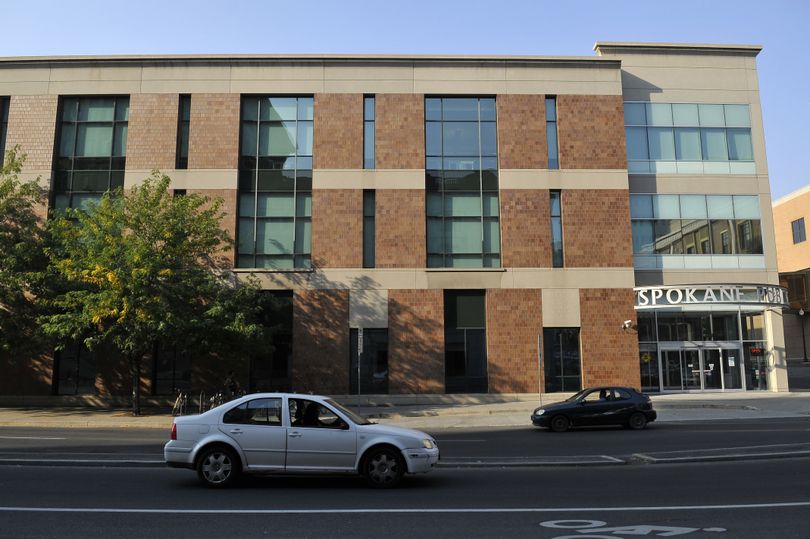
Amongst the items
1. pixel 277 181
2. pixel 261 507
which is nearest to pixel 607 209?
pixel 277 181

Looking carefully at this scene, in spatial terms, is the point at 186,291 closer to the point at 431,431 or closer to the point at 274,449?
the point at 431,431

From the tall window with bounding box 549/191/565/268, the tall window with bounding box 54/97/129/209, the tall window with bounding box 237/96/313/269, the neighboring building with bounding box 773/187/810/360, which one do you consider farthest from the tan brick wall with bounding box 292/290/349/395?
the neighboring building with bounding box 773/187/810/360

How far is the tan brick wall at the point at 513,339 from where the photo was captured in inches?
1053

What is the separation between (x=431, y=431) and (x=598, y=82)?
757 inches

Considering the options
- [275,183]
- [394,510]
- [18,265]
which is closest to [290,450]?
[394,510]

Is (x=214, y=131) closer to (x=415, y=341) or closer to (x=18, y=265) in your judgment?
(x=18, y=265)

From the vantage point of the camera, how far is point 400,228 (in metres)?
27.5

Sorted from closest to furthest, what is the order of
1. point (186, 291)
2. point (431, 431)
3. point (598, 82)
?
1. point (431, 431)
2. point (186, 291)
3. point (598, 82)

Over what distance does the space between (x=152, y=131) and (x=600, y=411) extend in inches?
904

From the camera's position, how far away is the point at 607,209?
28062 mm

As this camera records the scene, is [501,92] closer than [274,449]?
No

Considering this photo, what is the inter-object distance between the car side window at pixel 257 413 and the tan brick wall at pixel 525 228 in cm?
1958

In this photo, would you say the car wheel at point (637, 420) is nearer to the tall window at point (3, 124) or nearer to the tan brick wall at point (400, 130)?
the tan brick wall at point (400, 130)

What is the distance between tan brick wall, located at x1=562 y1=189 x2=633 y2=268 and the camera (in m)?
27.7
